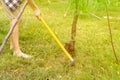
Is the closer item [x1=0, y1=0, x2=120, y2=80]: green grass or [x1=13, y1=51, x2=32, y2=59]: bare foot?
[x1=0, y1=0, x2=120, y2=80]: green grass

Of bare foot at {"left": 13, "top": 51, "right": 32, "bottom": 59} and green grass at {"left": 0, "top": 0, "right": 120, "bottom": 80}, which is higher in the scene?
bare foot at {"left": 13, "top": 51, "right": 32, "bottom": 59}

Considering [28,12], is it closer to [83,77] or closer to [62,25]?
[62,25]

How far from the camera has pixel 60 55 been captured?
188 inches

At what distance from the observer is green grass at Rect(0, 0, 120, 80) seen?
4.18 meters

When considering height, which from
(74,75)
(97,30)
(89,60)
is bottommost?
(97,30)

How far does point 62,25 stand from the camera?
6.76 meters

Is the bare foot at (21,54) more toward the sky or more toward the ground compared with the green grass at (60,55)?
more toward the sky

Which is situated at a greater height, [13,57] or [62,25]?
[13,57]

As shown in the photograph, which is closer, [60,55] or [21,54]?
[21,54]

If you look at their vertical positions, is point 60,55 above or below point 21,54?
below

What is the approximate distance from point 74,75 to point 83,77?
0.41ft

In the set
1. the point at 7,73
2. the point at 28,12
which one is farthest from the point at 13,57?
the point at 28,12

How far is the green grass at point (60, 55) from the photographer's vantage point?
4.18 m

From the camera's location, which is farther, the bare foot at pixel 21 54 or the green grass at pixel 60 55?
the bare foot at pixel 21 54
